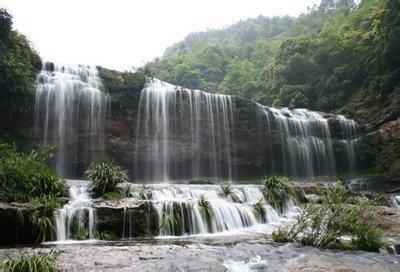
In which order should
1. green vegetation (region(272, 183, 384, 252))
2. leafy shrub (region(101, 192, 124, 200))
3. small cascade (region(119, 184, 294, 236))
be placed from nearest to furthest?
green vegetation (region(272, 183, 384, 252)) → small cascade (region(119, 184, 294, 236)) → leafy shrub (region(101, 192, 124, 200))

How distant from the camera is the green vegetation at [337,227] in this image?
28.6 feet

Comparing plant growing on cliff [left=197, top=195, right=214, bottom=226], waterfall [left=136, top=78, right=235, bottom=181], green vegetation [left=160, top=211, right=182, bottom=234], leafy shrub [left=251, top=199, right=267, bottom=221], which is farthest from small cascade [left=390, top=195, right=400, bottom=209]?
green vegetation [left=160, top=211, right=182, bottom=234]

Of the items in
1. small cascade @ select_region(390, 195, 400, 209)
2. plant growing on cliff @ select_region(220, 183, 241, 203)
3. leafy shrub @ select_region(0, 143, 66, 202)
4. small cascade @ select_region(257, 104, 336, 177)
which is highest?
small cascade @ select_region(257, 104, 336, 177)

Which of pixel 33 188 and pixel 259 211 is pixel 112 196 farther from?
pixel 259 211

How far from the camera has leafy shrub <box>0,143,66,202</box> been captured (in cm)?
1039

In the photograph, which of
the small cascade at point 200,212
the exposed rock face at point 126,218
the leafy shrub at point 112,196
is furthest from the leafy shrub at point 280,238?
the leafy shrub at point 112,196

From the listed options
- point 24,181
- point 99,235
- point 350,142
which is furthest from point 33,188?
point 350,142

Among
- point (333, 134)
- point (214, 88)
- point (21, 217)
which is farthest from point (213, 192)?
point (214, 88)

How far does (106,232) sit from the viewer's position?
33.8ft

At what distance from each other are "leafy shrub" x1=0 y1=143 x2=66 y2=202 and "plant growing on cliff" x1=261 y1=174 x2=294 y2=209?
8.61m

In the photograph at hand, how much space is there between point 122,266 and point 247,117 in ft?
70.8

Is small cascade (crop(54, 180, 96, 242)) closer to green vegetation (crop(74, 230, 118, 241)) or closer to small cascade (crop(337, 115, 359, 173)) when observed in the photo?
green vegetation (crop(74, 230, 118, 241))

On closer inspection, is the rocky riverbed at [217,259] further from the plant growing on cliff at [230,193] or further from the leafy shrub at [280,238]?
the plant growing on cliff at [230,193]

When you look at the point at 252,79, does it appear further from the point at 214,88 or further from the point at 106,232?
the point at 106,232
